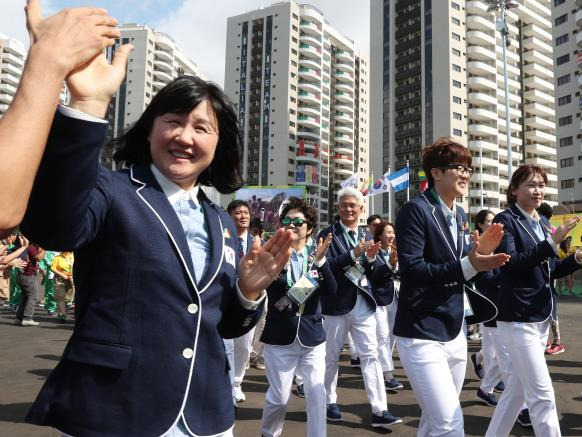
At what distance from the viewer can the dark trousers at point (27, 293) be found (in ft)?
36.8

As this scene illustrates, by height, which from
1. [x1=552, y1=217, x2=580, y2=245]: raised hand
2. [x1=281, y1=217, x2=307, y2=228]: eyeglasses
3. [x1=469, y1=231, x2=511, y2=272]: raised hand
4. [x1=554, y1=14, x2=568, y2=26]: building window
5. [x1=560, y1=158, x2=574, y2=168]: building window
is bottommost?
[x1=469, y1=231, x2=511, y2=272]: raised hand

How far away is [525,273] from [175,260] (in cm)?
327

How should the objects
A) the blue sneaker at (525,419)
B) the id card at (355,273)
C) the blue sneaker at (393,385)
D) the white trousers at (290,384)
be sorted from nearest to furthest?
the white trousers at (290,384)
the blue sneaker at (525,419)
the id card at (355,273)
the blue sneaker at (393,385)

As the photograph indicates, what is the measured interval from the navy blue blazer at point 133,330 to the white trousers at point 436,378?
5.80 ft

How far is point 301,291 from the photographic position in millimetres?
4125

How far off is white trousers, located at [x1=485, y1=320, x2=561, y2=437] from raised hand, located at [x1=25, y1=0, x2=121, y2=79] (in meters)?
3.60

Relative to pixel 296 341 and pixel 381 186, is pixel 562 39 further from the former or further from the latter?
pixel 296 341

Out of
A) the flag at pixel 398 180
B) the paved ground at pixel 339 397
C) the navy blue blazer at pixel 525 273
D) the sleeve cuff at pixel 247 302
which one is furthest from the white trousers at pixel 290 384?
the flag at pixel 398 180

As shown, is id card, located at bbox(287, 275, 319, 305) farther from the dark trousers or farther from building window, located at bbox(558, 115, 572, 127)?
building window, located at bbox(558, 115, 572, 127)

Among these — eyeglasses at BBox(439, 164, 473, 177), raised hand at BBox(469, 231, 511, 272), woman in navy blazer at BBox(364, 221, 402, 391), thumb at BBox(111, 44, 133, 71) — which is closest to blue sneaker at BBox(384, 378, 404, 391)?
woman in navy blazer at BBox(364, 221, 402, 391)

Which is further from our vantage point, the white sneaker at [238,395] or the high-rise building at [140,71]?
the high-rise building at [140,71]

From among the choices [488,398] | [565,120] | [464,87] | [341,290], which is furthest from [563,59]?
[341,290]

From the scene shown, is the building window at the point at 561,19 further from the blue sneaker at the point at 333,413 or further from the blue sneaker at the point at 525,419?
the blue sneaker at the point at 333,413

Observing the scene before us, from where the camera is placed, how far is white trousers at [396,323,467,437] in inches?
117
